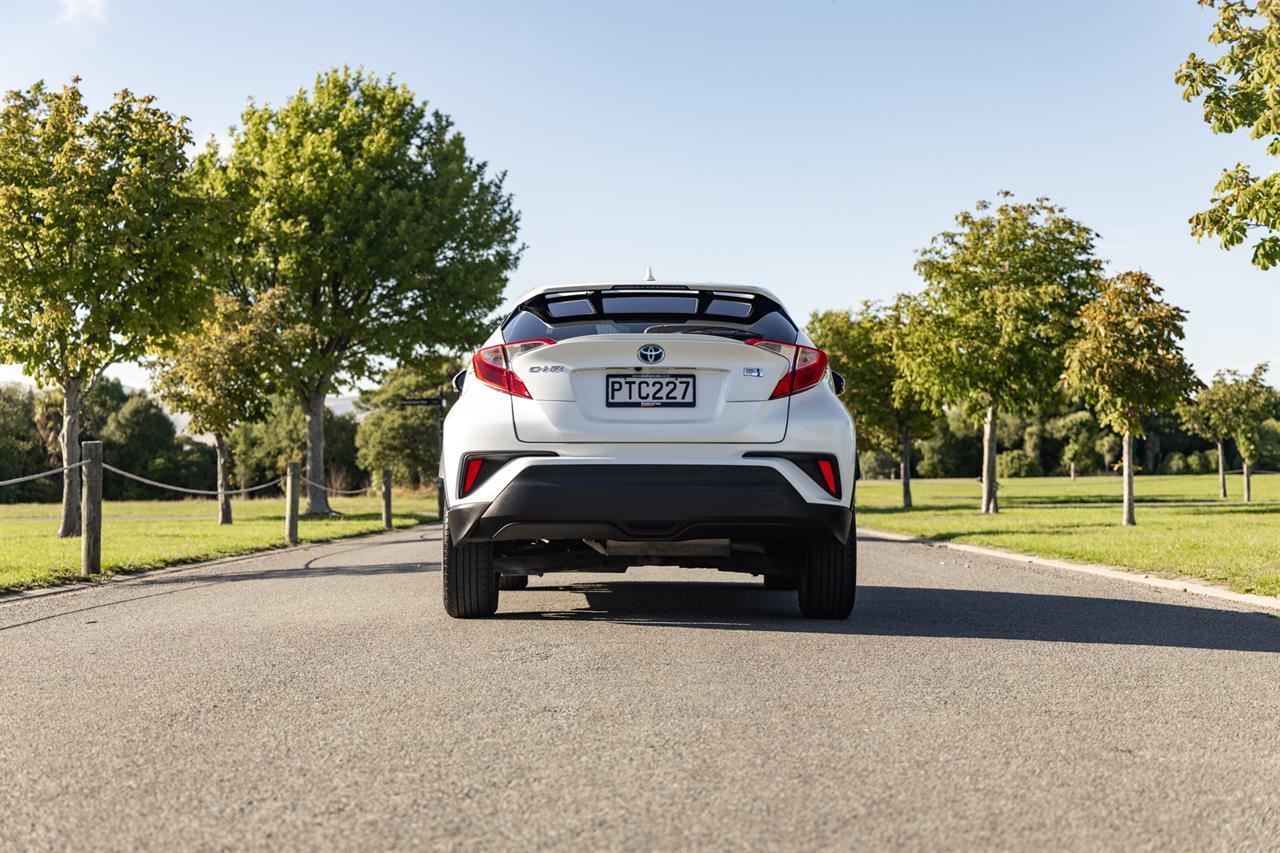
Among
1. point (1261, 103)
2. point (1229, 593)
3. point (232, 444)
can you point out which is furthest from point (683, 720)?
point (232, 444)

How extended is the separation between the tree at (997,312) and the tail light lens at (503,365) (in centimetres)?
2419

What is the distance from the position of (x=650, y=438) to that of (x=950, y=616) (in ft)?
8.53

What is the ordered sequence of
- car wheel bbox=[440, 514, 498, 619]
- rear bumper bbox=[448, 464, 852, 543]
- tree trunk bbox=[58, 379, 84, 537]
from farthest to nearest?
1. tree trunk bbox=[58, 379, 84, 537]
2. car wheel bbox=[440, 514, 498, 619]
3. rear bumper bbox=[448, 464, 852, 543]

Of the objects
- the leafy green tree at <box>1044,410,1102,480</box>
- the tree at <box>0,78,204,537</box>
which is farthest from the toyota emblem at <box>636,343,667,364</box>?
the leafy green tree at <box>1044,410,1102,480</box>

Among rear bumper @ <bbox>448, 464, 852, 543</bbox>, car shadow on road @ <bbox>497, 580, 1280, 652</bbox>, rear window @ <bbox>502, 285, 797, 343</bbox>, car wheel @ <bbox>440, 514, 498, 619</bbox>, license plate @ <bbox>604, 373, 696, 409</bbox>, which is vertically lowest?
car shadow on road @ <bbox>497, 580, 1280, 652</bbox>

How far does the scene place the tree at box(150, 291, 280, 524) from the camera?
84.2 ft

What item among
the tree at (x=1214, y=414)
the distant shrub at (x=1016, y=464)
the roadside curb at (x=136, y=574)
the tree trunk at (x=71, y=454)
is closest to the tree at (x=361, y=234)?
the tree trunk at (x=71, y=454)

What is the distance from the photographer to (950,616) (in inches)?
293

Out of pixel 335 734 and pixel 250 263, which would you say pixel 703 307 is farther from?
pixel 250 263

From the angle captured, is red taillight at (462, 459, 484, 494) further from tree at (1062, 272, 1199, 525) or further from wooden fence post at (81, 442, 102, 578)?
tree at (1062, 272, 1199, 525)

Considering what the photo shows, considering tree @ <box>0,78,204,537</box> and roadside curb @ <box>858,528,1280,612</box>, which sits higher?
tree @ <box>0,78,204,537</box>

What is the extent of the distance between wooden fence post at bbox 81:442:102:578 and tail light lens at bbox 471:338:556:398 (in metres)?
5.68

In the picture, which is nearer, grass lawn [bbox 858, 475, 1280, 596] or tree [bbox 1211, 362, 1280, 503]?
grass lawn [bbox 858, 475, 1280, 596]

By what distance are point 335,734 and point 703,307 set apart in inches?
131
